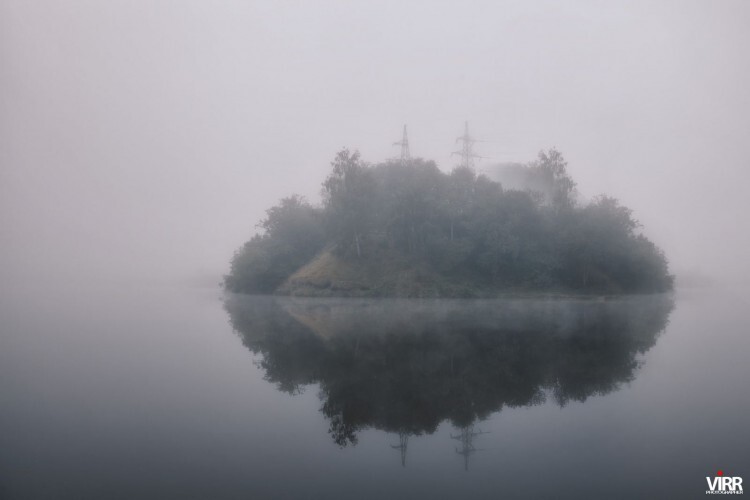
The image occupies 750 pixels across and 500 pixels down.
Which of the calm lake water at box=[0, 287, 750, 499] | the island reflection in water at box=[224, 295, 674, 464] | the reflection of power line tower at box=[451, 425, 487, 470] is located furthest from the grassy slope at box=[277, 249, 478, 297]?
the reflection of power line tower at box=[451, 425, 487, 470]

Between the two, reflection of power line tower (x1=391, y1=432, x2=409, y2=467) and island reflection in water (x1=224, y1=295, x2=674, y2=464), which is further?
island reflection in water (x1=224, y1=295, x2=674, y2=464)

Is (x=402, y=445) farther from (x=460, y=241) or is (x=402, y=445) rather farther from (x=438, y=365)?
(x=460, y=241)

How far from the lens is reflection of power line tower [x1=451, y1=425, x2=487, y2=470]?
9.09 meters

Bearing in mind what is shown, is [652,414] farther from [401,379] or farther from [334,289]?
[334,289]

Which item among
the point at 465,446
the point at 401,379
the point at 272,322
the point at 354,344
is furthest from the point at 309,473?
the point at 272,322

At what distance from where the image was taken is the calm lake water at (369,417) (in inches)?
313

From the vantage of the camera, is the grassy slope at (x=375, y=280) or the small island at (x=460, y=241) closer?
the grassy slope at (x=375, y=280)

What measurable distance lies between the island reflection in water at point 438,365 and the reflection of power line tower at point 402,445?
3 cm

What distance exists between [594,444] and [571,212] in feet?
212

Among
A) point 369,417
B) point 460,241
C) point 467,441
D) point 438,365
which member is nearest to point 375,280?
point 460,241

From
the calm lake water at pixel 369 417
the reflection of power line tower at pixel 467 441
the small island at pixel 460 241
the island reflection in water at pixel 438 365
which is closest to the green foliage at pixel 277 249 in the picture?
the small island at pixel 460 241

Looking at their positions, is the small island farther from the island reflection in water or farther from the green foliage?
the island reflection in water

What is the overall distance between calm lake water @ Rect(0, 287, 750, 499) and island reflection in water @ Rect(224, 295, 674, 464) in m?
0.09

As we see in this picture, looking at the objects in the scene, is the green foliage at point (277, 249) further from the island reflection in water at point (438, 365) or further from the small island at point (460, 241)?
the island reflection in water at point (438, 365)
